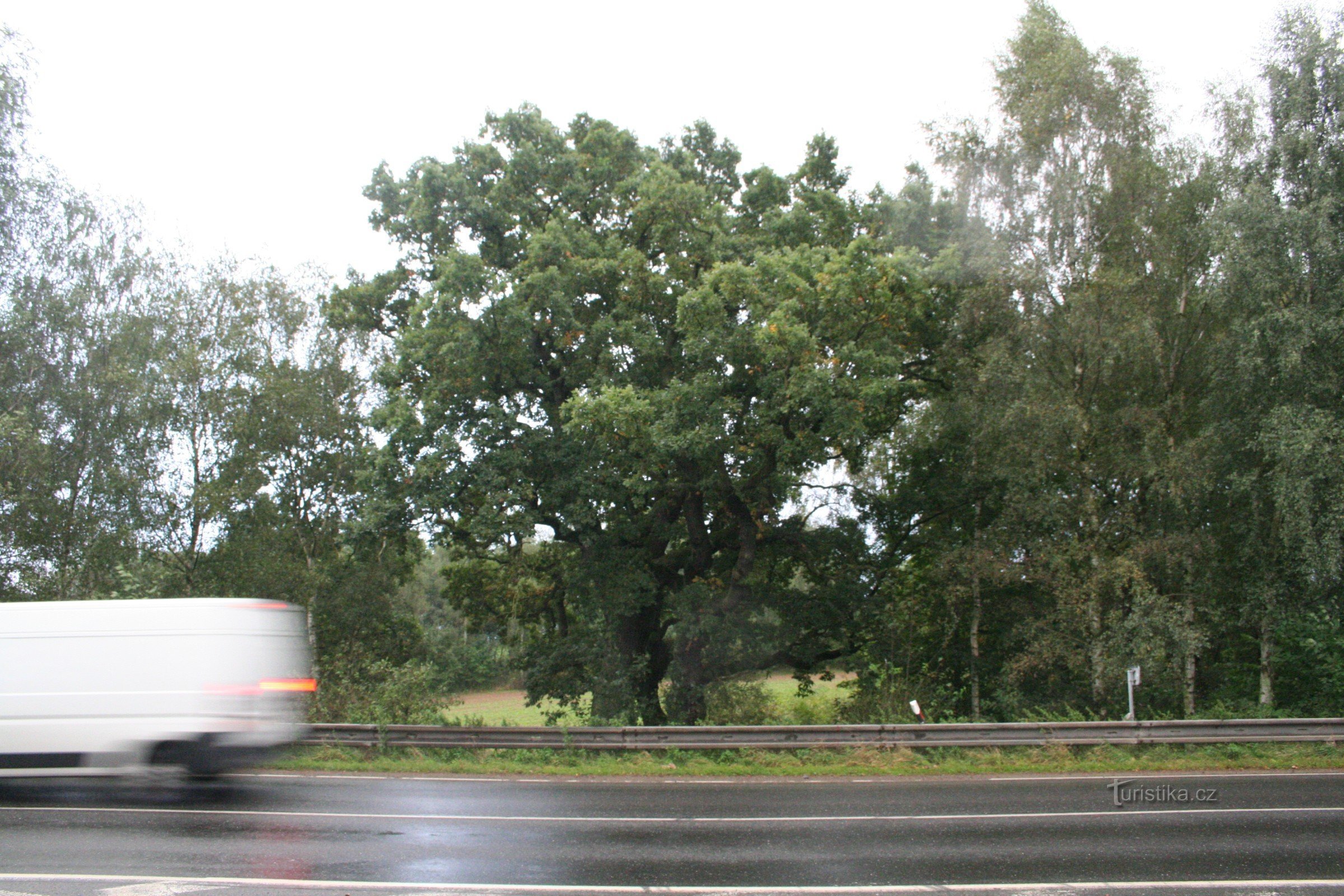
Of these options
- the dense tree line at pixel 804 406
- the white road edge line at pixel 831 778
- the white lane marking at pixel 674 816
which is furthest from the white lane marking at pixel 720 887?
the dense tree line at pixel 804 406

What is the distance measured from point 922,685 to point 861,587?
2995 mm

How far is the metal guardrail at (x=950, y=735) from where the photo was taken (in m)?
13.3

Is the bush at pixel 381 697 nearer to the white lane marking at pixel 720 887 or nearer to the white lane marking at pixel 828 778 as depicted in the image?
the white lane marking at pixel 828 778

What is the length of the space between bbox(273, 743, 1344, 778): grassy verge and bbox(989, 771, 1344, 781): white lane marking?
198 millimetres

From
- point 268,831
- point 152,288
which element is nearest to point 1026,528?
point 268,831

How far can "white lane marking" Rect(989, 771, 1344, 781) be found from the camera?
12070 mm

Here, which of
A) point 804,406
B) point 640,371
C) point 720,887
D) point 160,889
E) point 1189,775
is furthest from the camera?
point 640,371

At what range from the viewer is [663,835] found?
845cm

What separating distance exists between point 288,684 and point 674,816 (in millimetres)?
4681

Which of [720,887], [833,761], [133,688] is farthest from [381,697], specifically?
[720,887]

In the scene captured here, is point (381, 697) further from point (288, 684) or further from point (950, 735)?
point (950, 735)

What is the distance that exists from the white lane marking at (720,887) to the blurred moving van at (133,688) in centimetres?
297

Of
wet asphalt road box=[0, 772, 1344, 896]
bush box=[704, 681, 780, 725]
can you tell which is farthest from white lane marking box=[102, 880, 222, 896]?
bush box=[704, 681, 780, 725]

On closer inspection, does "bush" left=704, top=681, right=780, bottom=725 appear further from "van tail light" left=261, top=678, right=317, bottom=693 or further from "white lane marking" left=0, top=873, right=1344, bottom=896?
"white lane marking" left=0, top=873, right=1344, bottom=896
